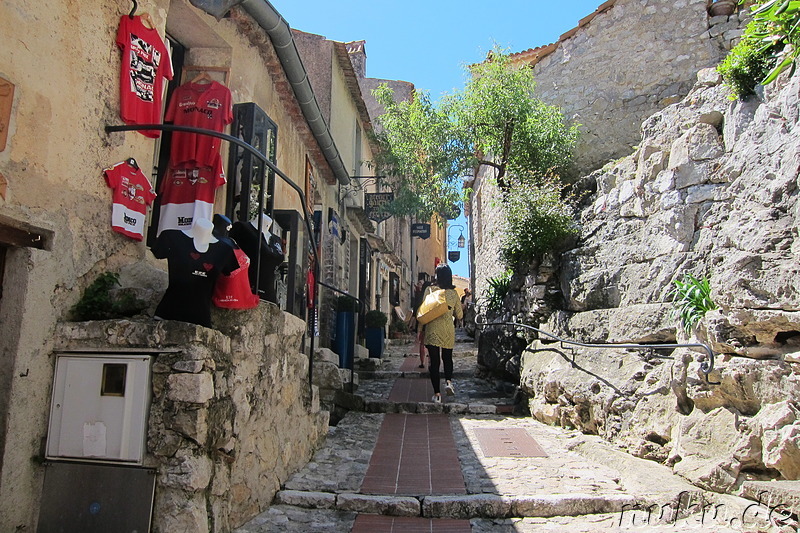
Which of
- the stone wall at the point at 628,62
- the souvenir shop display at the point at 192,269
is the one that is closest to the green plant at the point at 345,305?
the stone wall at the point at 628,62

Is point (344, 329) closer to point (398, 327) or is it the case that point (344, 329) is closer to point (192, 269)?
point (192, 269)

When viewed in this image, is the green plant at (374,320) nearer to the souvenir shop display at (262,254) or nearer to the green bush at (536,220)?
the green bush at (536,220)

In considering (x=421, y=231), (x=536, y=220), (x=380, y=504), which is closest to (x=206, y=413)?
(x=380, y=504)

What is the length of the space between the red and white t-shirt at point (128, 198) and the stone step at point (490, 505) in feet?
7.32

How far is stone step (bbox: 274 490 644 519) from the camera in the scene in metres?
3.59

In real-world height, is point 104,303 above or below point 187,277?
below

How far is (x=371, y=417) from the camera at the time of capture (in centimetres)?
633

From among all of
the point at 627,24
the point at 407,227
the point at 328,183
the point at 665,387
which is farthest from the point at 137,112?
the point at 407,227

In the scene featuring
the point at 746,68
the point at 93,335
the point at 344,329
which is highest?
the point at 746,68

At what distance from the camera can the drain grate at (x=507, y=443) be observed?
4.82m

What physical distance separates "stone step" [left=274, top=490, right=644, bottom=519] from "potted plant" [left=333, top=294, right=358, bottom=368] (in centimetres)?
470

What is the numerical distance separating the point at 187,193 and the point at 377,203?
28.2ft

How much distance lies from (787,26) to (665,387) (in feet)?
8.73

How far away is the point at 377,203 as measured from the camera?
13.2m
